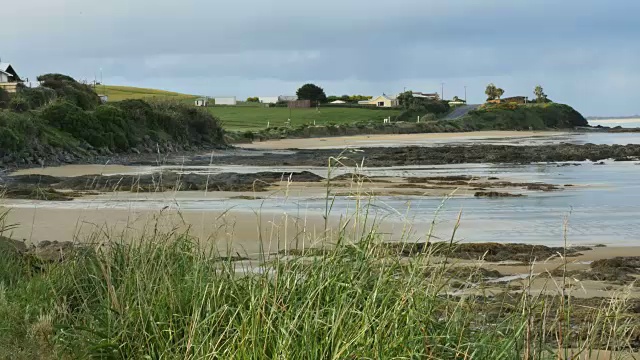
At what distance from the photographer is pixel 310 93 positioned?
12131 cm

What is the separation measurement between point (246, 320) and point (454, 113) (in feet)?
361

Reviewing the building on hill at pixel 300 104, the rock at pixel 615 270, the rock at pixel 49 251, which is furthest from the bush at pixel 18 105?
the building on hill at pixel 300 104

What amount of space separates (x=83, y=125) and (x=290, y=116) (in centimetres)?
5653

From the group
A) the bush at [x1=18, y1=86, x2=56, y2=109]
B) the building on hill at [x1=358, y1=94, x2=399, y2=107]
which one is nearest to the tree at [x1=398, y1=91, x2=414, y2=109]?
the building on hill at [x1=358, y1=94, x2=399, y2=107]

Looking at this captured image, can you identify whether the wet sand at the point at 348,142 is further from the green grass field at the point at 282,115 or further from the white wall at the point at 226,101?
the white wall at the point at 226,101

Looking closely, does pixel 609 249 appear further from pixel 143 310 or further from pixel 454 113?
pixel 454 113

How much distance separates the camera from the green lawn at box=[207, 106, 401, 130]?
8814 centimetres

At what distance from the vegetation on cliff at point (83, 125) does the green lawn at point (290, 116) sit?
99.9 feet

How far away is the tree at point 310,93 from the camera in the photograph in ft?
398

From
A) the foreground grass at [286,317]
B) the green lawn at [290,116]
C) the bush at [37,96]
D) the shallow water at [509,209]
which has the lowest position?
the shallow water at [509,209]

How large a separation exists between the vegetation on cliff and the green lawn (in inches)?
1198

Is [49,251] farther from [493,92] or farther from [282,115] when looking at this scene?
[493,92]

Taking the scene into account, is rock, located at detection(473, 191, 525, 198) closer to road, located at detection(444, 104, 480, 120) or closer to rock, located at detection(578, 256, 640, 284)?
rock, located at detection(578, 256, 640, 284)

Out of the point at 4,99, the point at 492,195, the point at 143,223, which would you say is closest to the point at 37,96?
the point at 4,99
